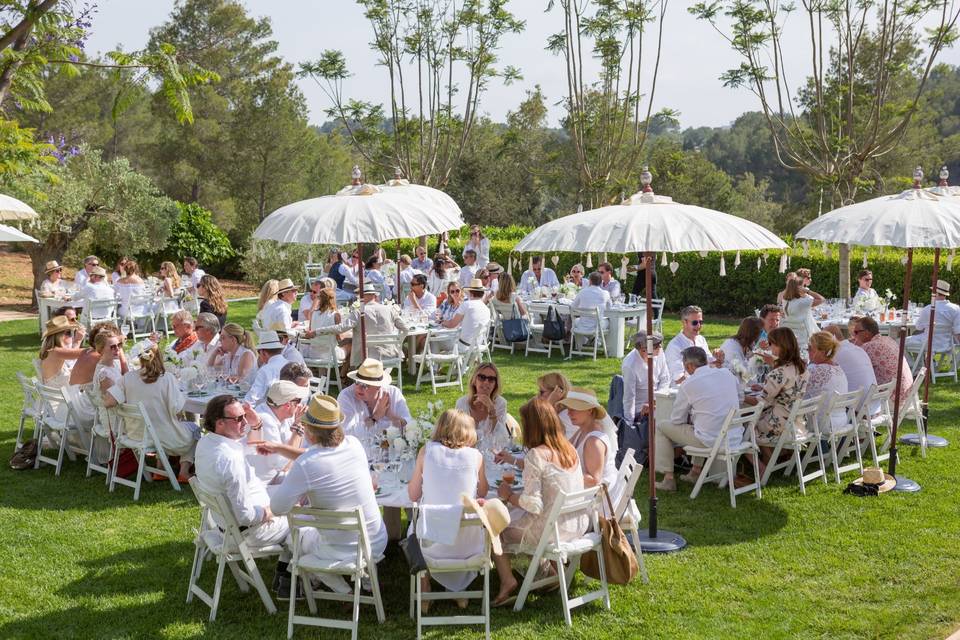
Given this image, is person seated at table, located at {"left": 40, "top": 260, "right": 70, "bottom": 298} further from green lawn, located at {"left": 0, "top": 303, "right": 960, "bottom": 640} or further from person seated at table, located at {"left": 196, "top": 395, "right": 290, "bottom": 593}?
person seated at table, located at {"left": 196, "top": 395, "right": 290, "bottom": 593}

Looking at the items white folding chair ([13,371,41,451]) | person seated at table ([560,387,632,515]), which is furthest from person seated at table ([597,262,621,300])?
person seated at table ([560,387,632,515])

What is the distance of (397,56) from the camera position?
2180 cm

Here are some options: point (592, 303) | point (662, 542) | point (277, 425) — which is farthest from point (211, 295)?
point (662, 542)

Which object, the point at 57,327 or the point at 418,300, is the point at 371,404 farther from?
the point at 418,300

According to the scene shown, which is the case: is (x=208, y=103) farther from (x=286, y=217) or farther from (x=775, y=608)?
(x=775, y=608)

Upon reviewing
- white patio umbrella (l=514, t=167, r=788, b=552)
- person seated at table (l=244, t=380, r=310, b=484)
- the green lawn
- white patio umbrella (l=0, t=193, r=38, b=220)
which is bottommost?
the green lawn

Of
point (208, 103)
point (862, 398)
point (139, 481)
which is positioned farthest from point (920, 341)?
point (208, 103)

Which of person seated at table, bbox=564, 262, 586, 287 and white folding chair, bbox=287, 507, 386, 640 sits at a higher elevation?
person seated at table, bbox=564, 262, 586, 287

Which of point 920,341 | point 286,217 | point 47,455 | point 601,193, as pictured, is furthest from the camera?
point 601,193

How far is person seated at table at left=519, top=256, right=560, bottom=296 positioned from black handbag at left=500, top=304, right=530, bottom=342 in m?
1.54

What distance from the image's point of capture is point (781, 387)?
312 inches

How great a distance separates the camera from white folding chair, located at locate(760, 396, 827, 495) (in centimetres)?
780

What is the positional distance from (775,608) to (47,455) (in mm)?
7143

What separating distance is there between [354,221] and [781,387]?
3899 mm
